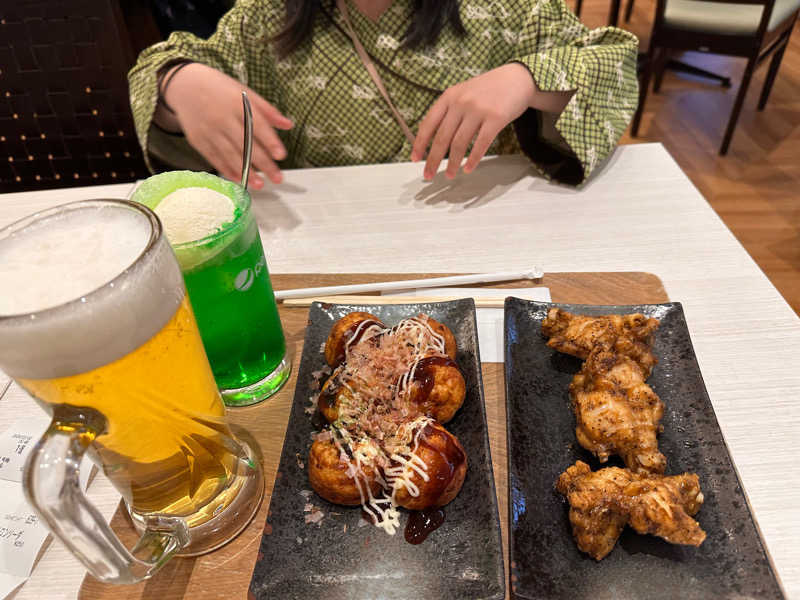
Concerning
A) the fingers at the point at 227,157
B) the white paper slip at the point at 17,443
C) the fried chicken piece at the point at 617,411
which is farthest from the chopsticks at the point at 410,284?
the white paper slip at the point at 17,443

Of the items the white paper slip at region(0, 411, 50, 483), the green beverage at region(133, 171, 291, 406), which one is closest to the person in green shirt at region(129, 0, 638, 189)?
the green beverage at region(133, 171, 291, 406)

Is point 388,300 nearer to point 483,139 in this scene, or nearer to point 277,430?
point 277,430

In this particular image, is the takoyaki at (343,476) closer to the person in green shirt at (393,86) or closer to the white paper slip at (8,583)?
the white paper slip at (8,583)

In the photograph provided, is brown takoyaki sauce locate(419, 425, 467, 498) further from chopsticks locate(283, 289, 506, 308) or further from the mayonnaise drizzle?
chopsticks locate(283, 289, 506, 308)

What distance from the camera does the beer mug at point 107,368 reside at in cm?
51

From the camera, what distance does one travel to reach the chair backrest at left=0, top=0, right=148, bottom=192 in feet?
5.61

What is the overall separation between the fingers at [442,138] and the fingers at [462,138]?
0.05 feet

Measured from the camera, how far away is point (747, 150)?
11.1 ft

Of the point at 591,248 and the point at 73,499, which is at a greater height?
the point at 73,499

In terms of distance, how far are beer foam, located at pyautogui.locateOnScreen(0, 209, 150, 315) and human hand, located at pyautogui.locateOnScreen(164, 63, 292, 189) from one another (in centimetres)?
69

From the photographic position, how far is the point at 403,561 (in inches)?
28.8

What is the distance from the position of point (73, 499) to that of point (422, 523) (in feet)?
1.50

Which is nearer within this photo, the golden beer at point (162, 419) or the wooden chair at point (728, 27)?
the golden beer at point (162, 419)

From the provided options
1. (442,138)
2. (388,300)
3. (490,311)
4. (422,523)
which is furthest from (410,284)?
(422,523)
